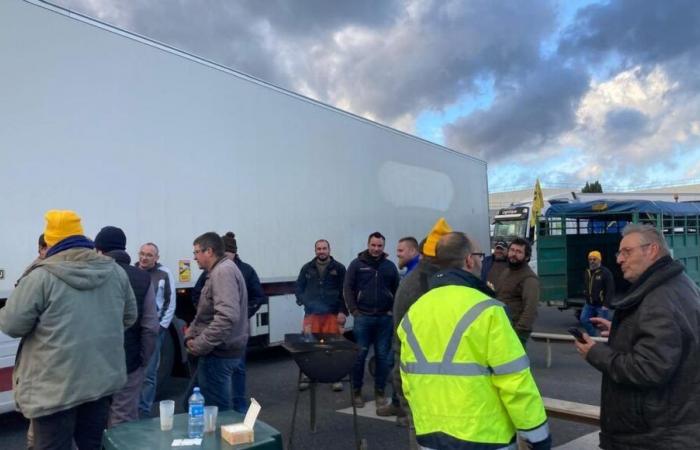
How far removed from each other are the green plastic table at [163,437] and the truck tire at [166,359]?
11.0 feet

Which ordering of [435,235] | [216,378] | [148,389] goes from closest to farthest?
[435,235], [216,378], [148,389]

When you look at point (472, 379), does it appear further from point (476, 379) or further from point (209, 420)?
point (209, 420)

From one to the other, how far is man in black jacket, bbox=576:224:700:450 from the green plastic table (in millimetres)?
1604

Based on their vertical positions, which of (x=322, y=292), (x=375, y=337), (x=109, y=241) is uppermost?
(x=109, y=241)

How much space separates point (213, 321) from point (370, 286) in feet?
8.30

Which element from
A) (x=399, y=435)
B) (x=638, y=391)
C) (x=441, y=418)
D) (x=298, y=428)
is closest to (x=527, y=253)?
(x=399, y=435)

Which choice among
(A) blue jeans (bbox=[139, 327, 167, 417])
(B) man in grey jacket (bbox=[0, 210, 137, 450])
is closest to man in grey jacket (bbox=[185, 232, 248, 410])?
(A) blue jeans (bbox=[139, 327, 167, 417])

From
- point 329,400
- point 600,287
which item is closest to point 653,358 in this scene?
point 329,400

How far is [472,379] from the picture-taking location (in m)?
2.27

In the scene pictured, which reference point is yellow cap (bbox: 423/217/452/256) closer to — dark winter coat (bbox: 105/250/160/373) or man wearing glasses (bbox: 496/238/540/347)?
dark winter coat (bbox: 105/250/160/373)

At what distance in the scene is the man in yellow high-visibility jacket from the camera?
88.5 inches

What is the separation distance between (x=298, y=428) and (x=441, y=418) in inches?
138

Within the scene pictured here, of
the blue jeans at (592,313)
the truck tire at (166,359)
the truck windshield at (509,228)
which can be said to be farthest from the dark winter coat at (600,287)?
the truck windshield at (509,228)

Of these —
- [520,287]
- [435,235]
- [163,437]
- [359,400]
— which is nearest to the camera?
[163,437]
